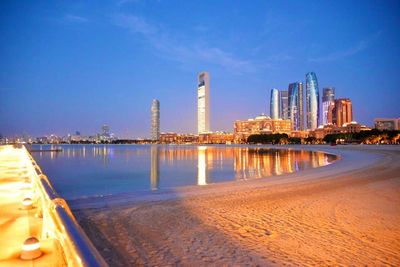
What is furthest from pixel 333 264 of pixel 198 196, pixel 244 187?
pixel 244 187

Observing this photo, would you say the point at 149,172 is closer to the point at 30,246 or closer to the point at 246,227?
the point at 246,227

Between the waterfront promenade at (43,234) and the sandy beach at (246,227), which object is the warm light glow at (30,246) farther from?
the sandy beach at (246,227)

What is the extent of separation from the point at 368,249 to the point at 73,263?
16.3ft

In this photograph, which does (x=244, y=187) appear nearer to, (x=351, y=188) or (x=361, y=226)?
(x=351, y=188)

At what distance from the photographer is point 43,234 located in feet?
13.7

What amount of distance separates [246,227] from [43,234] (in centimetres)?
388

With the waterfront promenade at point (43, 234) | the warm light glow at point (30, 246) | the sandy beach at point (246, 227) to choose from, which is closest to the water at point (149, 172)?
the sandy beach at point (246, 227)

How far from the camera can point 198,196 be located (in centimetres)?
1022

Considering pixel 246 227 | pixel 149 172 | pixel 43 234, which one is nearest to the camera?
pixel 43 234

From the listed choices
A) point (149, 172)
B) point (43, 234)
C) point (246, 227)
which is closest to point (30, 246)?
point (43, 234)

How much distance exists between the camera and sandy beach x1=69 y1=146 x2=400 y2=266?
4816 millimetres

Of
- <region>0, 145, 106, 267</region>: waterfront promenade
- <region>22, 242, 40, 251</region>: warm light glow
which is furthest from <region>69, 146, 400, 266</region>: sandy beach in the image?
<region>22, 242, 40, 251</region>: warm light glow

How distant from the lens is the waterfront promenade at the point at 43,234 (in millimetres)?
1916

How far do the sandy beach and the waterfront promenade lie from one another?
1055 mm
